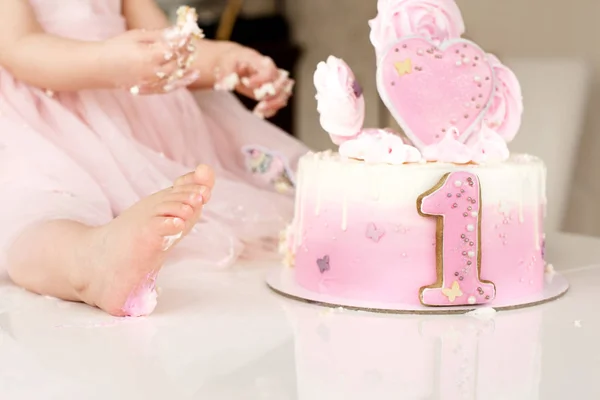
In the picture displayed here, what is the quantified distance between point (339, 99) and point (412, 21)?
120 mm

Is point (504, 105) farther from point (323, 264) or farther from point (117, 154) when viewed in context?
point (117, 154)

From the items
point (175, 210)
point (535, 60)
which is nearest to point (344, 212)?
point (175, 210)

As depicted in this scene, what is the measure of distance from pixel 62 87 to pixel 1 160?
0.41 ft

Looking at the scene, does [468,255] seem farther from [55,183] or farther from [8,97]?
[8,97]

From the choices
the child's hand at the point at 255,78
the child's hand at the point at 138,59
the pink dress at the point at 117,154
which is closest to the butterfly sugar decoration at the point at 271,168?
the pink dress at the point at 117,154

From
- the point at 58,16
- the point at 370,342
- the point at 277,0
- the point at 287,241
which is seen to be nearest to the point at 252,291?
the point at 287,241

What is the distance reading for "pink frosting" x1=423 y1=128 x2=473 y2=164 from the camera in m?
0.86

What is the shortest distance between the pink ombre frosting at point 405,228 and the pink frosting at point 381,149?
0.01m

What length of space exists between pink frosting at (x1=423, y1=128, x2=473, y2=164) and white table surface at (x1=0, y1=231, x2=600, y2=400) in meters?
0.15

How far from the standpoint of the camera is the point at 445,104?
0.90m

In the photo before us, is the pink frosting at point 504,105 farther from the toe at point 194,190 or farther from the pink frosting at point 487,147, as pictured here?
the toe at point 194,190

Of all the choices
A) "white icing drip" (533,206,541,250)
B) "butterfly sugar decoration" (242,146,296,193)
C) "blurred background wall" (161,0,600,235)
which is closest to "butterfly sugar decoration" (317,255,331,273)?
"white icing drip" (533,206,541,250)

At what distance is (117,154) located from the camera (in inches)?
47.0

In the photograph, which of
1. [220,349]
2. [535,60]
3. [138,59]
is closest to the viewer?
[220,349]
